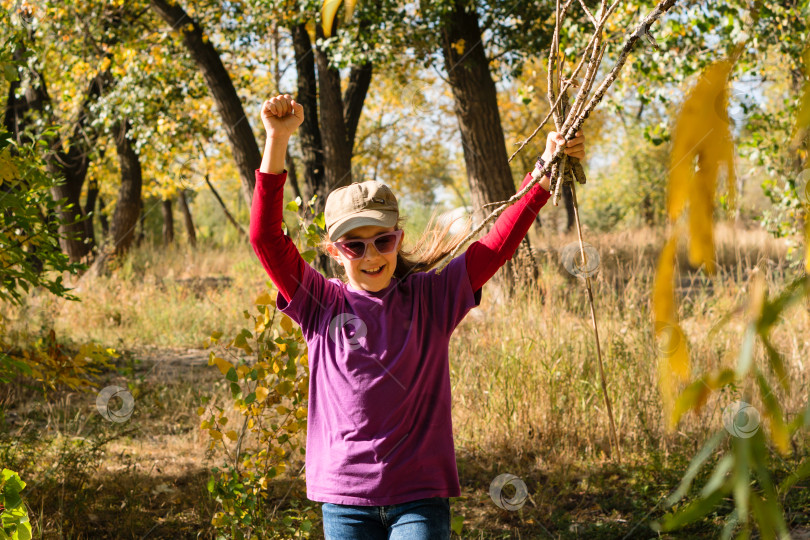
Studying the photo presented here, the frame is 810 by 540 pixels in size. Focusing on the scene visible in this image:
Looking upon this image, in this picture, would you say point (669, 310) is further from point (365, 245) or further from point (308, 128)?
point (308, 128)

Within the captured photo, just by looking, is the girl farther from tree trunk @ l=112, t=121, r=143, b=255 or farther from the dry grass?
tree trunk @ l=112, t=121, r=143, b=255

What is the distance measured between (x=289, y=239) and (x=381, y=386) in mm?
472

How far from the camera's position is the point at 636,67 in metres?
6.09

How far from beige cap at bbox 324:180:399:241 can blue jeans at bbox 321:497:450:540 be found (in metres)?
0.70

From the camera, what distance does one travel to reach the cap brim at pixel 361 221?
80.4 inches

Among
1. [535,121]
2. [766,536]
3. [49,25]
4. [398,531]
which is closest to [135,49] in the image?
[49,25]

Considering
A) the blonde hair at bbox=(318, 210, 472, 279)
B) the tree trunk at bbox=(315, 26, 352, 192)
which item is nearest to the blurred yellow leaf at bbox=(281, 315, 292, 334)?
the blonde hair at bbox=(318, 210, 472, 279)

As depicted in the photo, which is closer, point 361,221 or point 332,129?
point 361,221

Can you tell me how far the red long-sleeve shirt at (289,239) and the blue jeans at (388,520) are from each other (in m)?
0.60

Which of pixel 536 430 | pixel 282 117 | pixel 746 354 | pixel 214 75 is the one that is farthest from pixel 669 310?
pixel 214 75

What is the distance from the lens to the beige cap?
2051mm

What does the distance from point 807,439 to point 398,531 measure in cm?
219

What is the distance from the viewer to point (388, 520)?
191cm

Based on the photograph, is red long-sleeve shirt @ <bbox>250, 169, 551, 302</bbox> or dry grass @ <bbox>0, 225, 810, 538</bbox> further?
dry grass @ <bbox>0, 225, 810, 538</bbox>
